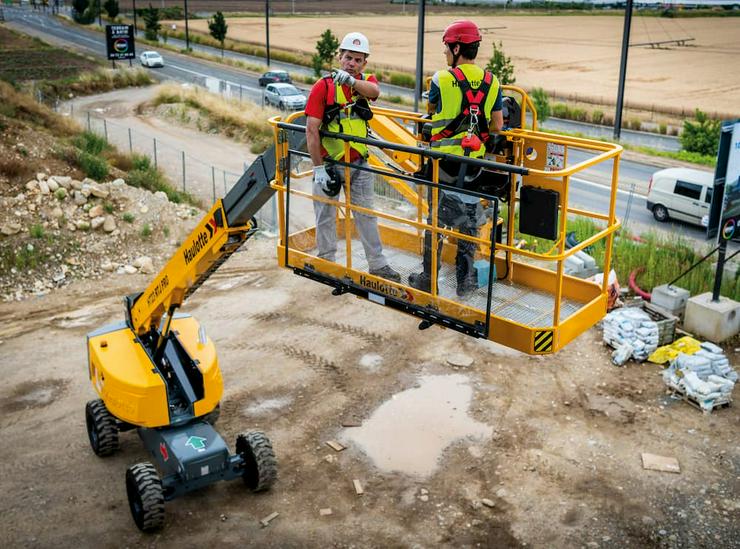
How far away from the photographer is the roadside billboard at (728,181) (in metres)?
14.2

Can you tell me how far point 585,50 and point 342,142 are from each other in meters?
73.2

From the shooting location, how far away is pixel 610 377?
13656 millimetres

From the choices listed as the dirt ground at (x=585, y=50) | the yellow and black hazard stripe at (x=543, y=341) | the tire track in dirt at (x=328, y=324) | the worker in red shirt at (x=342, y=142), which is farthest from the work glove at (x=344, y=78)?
the dirt ground at (x=585, y=50)

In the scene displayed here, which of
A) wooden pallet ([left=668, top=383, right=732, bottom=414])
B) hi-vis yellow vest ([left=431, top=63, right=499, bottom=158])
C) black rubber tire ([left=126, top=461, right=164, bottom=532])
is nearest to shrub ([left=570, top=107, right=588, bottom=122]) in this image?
wooden pallet ([left=668, top=383, right=732, bottom=414])

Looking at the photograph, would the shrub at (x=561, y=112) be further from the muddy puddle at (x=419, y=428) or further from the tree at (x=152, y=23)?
the tree at (x=152, y=23)

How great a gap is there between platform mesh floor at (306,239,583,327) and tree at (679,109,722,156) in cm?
2961

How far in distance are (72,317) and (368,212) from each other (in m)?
9.80

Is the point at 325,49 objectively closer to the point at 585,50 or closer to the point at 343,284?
the point at 585,50

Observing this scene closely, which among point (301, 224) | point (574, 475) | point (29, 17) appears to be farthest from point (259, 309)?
point (29, 17)

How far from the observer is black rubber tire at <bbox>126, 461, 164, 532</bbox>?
9.43 meters

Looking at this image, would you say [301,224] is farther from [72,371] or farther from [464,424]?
[464,424]

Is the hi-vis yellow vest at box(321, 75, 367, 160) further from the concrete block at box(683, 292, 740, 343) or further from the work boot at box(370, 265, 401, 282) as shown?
the concrete block at box(683, 292, 740, 343)

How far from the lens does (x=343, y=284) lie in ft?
28.6

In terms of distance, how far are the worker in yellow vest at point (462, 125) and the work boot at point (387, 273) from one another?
336mm
